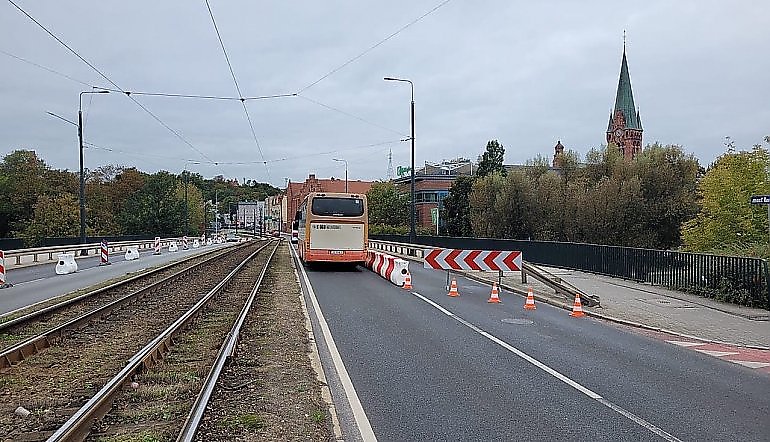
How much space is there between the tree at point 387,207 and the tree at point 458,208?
1489 cm

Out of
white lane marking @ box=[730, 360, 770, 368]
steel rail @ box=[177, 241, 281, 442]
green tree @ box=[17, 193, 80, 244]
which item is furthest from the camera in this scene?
green tree @ box=[17, 193, 80, 244]

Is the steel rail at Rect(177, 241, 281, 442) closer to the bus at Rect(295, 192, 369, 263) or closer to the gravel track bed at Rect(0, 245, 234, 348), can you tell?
the gravel track bed at Rect(0, 245, 234, 348)

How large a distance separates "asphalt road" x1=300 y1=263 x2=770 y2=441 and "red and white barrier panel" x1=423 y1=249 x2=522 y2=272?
19.7ft

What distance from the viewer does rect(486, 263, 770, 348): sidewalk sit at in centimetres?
1264

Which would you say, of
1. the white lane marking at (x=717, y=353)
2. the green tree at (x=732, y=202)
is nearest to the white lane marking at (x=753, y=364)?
the white lane marking at (x=717, y=353)

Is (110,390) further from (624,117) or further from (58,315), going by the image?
(624,117)

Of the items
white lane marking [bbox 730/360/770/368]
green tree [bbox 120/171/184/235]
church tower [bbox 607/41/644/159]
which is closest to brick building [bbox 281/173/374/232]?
green tree [bbox 120/171/184/235]

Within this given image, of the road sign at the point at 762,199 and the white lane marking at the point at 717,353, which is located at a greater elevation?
the road sign at the point at 762,199

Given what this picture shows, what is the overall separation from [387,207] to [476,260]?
67.8 metres

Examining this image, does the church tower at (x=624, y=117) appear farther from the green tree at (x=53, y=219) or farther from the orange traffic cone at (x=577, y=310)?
the orange traffic cone at (x=577, y=310)

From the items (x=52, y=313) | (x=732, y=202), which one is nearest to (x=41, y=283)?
(x=52, y=313)

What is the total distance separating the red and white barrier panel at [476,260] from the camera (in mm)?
20812

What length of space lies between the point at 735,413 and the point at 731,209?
28.3 metres

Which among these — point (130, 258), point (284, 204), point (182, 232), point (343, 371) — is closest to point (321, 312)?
point (343, 371)
